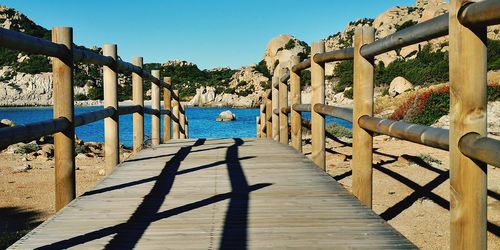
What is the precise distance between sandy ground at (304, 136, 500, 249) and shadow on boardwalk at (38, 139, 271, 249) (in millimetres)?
1847

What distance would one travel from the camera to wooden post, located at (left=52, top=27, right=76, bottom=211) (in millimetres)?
4023

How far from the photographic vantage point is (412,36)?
3.10 meters

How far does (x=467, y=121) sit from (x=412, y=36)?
924 millimetres

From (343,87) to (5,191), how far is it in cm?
6853

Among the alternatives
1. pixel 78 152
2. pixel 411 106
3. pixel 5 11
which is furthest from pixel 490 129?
pixel 5 11

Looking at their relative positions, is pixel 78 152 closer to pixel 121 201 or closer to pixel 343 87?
pixel 121 201

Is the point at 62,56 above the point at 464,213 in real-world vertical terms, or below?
above

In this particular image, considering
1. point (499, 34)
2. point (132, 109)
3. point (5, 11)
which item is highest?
point (5, 11)

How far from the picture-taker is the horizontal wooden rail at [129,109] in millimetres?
6360

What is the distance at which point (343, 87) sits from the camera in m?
74.8

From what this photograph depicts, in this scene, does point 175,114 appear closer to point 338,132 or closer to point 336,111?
point 338,132

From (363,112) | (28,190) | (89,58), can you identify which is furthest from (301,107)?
(28,190)

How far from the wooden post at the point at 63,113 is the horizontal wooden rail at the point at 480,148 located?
292 cm

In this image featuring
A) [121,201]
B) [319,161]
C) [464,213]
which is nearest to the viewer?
[464,213]
